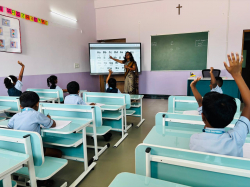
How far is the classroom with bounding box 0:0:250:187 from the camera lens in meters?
0.86

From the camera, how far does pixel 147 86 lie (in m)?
6.35

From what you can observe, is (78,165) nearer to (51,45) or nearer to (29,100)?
(29,100)

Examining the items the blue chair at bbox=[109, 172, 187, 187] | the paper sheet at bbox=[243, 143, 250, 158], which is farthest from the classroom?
the paper sheet at bbox=[243, 143, 250, 158]

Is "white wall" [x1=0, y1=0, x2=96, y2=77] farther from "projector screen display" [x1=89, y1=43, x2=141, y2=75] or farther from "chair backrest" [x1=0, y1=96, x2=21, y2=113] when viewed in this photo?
"chair backrest" [x1=0, y1=96, x2=21, y2=113]

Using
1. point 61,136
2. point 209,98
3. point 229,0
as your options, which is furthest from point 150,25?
point 209,98

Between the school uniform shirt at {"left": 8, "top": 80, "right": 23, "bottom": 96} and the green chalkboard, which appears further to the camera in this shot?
the green chalkboard

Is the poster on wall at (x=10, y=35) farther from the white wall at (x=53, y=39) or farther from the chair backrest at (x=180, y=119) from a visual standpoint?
the chair backrest at (x=180, y=119)

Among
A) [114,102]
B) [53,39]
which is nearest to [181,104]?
[114,102]

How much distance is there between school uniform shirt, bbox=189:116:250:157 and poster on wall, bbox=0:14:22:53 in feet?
12.9

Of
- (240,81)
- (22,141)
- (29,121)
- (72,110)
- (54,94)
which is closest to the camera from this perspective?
(240,81)

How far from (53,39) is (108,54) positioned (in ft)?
6.22

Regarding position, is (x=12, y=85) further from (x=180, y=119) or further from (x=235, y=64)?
(x=235, y=64)

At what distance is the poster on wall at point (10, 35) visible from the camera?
3.42 metres

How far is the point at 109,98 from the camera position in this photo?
2.94m
